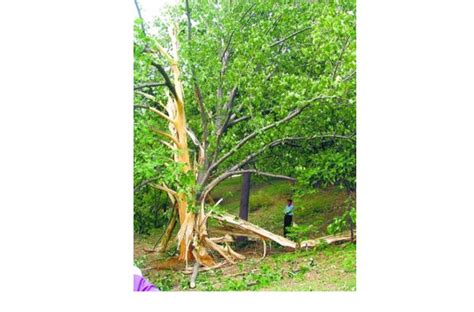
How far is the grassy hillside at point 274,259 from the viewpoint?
3283 millimetres

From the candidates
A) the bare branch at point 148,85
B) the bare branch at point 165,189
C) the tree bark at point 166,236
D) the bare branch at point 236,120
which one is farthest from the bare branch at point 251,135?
the bare branch at point 148,85

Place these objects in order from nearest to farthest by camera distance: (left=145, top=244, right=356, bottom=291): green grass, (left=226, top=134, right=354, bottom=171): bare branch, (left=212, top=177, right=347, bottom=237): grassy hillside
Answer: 1. (left=145, top=244, right=356, bottom=291): green grass
2. (left=212, top=177, right=347, bottom=237): grassy hillside
3. (left=226, top=134, right=354, bottom=171): bare branch

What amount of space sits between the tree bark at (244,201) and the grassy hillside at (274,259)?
0.10 feet

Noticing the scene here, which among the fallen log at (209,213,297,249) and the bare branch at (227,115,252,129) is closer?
the fallen log at (209,213,297,249)

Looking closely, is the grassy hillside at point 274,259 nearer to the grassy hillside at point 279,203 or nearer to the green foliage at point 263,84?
the grassy hillside at point 279,203

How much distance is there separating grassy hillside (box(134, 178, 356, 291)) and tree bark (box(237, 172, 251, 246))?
3cm

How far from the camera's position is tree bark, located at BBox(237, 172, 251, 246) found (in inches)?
135

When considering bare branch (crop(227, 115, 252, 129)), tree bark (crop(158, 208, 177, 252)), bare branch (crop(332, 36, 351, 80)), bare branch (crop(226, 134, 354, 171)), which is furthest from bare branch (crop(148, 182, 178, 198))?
bare branch (crop(332, 36, 351, 80))

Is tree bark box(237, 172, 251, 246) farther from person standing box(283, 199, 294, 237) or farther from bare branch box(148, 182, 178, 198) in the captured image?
bare branch box(148, 182, 178, 198)

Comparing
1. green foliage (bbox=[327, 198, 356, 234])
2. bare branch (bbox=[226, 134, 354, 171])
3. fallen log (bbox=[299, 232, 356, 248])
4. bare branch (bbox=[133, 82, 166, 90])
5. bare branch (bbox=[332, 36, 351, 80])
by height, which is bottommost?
fallen log (bbox=[299, 232, 356, 248])
